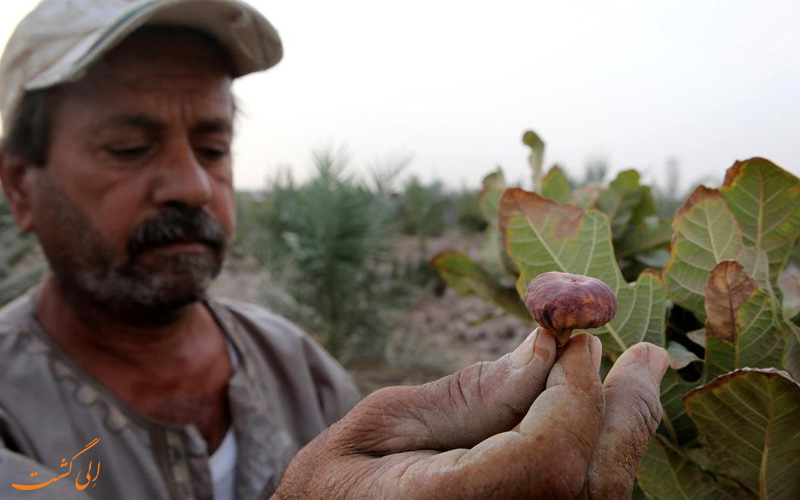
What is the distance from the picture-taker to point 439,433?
628mm

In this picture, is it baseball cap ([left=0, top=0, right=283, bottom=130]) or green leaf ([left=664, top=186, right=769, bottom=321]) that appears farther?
baseball cap ([left=0, top=0, right=283, bottom=130])

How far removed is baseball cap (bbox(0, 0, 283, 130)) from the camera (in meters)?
1.66

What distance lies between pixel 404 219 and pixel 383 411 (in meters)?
8.89

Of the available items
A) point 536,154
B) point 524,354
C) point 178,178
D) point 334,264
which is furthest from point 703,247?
point 334,264

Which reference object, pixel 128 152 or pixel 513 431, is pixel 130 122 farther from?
pixel 513 431

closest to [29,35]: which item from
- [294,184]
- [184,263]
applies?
[184,263]

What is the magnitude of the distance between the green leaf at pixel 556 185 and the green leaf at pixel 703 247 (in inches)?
14.1

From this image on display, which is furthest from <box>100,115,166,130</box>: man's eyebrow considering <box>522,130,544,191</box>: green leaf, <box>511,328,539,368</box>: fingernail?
<box>511,328,539,368</box>: fingernail

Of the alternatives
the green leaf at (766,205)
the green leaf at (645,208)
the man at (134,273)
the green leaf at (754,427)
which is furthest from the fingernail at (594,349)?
the man at (134,273)

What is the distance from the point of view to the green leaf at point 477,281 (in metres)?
1.16

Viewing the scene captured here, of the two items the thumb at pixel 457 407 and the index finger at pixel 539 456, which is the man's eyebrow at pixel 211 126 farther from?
the index finger at pixel 539 456

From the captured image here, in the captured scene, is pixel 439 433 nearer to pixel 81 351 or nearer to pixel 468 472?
pixel 468 472

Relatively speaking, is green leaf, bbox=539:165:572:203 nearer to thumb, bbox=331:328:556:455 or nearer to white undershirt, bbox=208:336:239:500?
thumb, bbox=331:328:556:455

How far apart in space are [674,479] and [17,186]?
2.15 meters
